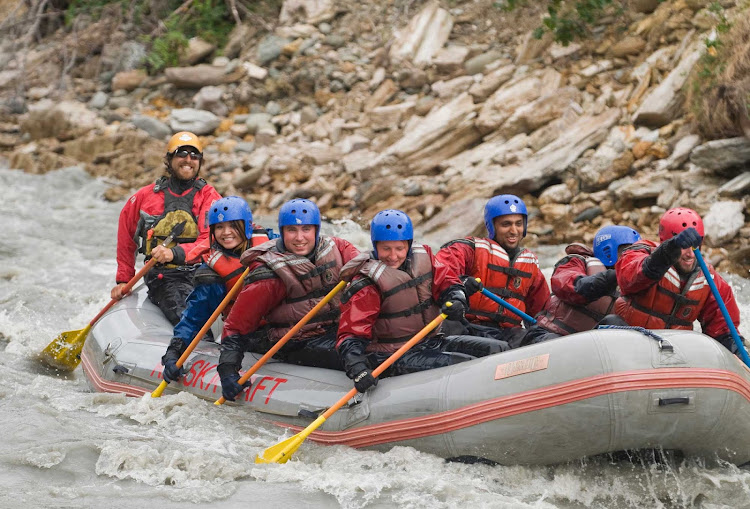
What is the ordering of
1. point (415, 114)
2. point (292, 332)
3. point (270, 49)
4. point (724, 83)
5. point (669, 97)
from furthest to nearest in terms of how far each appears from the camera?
point (270, 49), point (415, 114), point (669, 97), point (724, 83), point (292, 332)

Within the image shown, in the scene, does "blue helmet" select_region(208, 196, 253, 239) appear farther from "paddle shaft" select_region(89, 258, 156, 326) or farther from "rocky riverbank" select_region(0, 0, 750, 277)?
"rocky riverbank" select_region(0, 0, 750, 277)

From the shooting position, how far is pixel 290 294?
20.1 ft

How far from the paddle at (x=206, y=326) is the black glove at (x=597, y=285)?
2.17m

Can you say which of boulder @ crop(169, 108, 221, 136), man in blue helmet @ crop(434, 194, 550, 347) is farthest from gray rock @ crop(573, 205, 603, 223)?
boulder @ crop(169, 108, 221, 136)

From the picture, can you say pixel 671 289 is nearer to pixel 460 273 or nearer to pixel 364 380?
pixel 460 273

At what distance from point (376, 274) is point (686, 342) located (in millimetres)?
1813

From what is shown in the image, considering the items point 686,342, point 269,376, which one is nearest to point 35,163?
point 269,376

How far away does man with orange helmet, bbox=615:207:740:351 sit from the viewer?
5.47 m

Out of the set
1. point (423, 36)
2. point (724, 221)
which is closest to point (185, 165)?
point (724, 221)

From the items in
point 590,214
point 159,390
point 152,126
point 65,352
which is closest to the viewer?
point 159,390

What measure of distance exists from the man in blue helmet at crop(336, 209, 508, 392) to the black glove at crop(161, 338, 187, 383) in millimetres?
1523

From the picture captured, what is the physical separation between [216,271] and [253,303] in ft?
2.06

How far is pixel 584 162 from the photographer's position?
1166cm

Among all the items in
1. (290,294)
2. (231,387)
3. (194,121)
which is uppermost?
(290,294)
